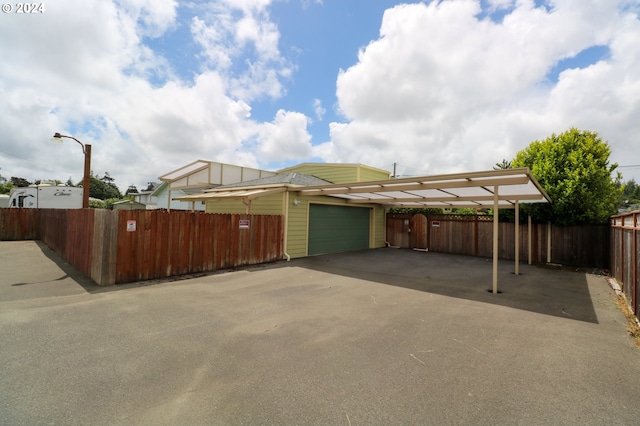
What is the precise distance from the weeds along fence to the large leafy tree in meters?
9.88

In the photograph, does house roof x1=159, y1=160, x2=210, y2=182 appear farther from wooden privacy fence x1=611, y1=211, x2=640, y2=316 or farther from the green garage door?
wooden privacy fence x1=611, y1=211, x2=640, y2=316

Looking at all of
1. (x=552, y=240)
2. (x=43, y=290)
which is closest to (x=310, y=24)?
(x=43, y=290)

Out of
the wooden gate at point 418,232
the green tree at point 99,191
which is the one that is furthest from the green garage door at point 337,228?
the green tree at point 99,191

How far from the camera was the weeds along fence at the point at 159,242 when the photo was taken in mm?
6230

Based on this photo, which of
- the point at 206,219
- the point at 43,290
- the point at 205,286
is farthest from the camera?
the point at 206,219

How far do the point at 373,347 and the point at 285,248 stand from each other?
22.8 ft

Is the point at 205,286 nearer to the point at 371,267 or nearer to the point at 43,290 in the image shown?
the point at 43,290

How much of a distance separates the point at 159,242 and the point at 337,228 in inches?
296

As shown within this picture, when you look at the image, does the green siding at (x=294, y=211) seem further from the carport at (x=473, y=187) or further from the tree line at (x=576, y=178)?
the tree line at (x=576, y=178)

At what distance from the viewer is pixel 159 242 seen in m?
6.87

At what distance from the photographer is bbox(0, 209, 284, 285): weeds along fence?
20.4 ft

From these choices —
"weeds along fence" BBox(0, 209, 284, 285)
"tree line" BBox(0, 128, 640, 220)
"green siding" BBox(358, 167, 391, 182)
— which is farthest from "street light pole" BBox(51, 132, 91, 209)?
"tree line" BBox(0, 128, 640, 220)

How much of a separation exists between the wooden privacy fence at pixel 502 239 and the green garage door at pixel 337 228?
231cm

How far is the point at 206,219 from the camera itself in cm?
776
